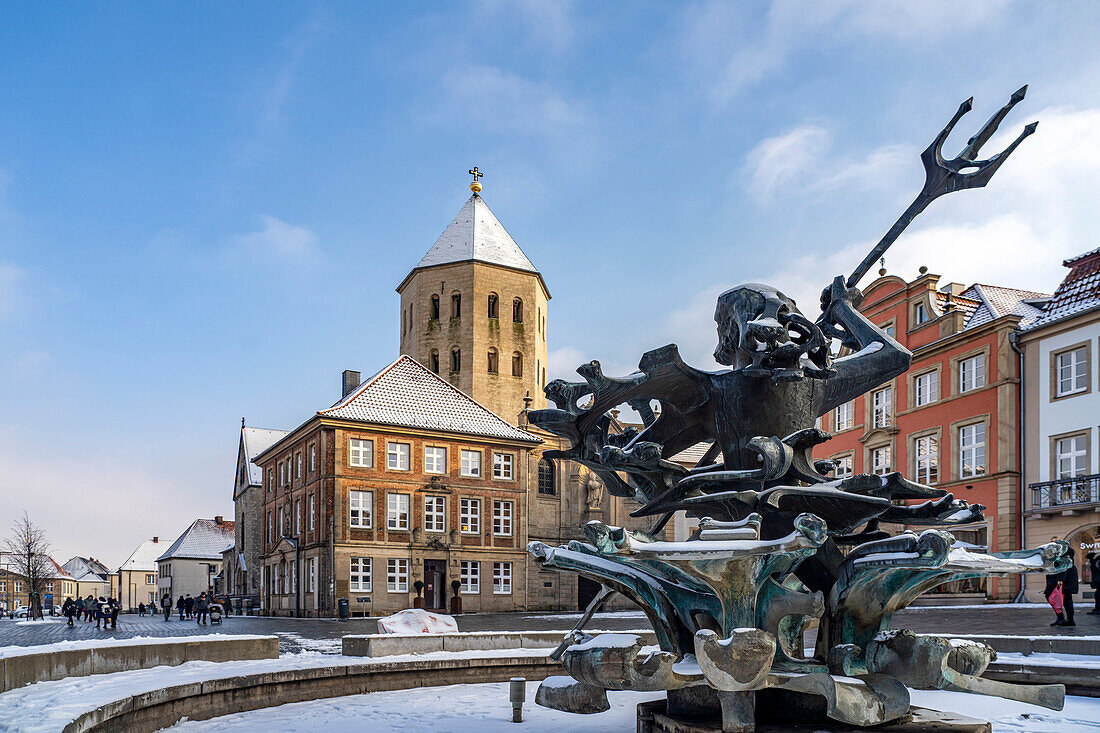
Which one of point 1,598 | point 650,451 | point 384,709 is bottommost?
point 1,598

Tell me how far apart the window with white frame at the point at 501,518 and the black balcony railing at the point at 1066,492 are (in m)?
23.0

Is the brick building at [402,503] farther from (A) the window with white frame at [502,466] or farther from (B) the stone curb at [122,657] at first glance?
(B) the stone curb at [122,657]

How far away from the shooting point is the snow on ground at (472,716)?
8977mm

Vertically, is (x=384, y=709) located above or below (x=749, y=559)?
below

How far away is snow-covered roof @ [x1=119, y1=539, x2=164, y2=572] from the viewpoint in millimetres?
104812

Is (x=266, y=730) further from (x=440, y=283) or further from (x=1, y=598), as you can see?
(x=1, y=598)

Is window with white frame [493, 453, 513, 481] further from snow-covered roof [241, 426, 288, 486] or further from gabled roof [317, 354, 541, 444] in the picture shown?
snow-covered roof [241, 426, 288, 486]

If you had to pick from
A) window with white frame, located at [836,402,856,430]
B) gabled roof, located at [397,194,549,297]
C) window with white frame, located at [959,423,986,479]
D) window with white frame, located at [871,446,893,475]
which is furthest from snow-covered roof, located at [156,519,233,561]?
window with white frame, located at [959,423,986,479]

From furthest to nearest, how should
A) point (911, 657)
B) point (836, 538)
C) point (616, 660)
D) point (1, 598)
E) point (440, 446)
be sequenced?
point (1, 598)
point (440, 446)
point (836, 538)
point (911, 657)
point (616, 660)

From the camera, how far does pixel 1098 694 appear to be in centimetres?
1005

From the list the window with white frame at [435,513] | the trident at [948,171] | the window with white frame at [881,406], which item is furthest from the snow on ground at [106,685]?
the window with white frame at [435,513]

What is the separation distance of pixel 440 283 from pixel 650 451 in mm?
56858

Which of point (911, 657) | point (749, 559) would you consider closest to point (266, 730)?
point (749, 559)

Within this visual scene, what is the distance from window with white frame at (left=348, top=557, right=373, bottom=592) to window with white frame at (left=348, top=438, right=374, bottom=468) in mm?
4080
